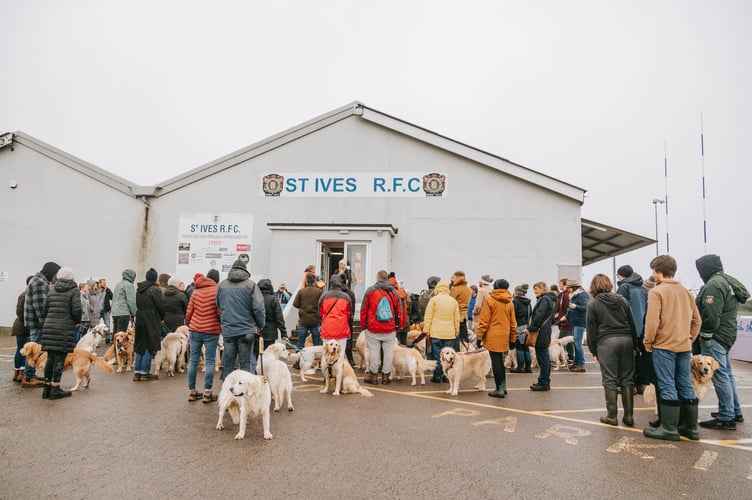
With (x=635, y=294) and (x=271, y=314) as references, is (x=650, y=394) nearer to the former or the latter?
(x=635, y=294)

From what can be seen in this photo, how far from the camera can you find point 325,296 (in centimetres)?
809

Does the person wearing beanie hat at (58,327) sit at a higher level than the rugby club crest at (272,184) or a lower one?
lower

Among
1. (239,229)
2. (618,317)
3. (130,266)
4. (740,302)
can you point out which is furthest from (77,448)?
(130,266)

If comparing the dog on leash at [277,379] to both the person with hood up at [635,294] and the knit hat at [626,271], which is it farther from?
the knit hat at [626,271]

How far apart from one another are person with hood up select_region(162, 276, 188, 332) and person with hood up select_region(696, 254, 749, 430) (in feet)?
29.2

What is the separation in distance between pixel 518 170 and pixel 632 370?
35.3 ft

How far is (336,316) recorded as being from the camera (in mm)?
7945

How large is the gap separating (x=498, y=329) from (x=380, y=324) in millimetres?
2117

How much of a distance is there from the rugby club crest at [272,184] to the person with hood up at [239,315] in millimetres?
10370

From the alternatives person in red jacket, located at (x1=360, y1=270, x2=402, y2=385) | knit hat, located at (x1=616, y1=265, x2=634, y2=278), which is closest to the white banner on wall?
person in red jacket, located at (x1=360, y1=270, x2=402, y2=385)

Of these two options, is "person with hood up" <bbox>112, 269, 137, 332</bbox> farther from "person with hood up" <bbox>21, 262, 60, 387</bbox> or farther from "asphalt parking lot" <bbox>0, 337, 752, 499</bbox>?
"asphalt parking lot" <bbox>0, 337, 752, 499</bbox>

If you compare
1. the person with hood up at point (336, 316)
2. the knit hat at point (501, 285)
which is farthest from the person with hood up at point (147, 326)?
the knit hat at point (501, 285)

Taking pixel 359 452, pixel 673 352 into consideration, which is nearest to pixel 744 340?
pixel 673 352

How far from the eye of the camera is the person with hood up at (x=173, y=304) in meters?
9.16
